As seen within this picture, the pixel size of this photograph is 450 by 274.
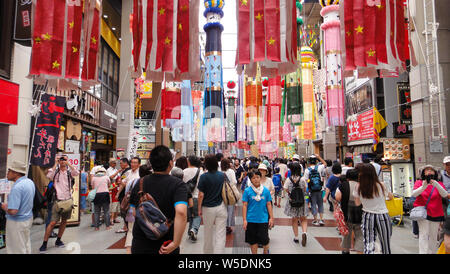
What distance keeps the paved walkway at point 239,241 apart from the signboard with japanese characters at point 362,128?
7564mm

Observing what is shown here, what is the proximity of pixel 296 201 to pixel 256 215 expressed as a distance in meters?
2.02

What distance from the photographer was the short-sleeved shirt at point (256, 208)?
4465 millimetres

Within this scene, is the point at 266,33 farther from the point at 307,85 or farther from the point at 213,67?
the point at 307,85

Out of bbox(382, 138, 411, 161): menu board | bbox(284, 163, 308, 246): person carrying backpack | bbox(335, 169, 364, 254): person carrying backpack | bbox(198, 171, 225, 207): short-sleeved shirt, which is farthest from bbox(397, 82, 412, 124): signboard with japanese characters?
bbox(198, 171, 225, 207): short-sleeved shirt

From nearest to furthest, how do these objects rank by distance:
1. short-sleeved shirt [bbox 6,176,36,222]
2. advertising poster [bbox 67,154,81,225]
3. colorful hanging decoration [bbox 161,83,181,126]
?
short-sleeved shirt [bbox 6,176,36,222] < colorful hanging decoration [bbox 161,83,181,126] < advertising poster [bbox 67,154,81,225]

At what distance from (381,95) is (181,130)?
1332 centimetres

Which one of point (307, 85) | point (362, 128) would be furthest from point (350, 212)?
point (362, 128)

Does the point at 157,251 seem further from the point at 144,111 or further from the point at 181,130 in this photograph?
the point at 144,111

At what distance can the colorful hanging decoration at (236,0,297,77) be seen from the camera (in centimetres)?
375

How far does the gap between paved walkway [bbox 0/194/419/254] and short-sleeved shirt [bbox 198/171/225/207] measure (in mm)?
972

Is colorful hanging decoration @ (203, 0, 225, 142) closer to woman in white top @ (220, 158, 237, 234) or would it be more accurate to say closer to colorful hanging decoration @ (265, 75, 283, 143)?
woman in white top @ (220, 158, 237, 234)

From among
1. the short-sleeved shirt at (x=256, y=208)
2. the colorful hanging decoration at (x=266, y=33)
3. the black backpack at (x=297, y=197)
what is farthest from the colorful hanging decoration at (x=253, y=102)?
the colorful hanging decoration at (x=266, y=33)

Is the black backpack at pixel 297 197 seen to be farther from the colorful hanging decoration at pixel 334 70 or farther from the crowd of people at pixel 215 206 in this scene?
the colorful hanging decoration at pixel 334 70

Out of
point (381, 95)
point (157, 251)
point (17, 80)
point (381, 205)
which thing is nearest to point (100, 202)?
point (17, 80)
